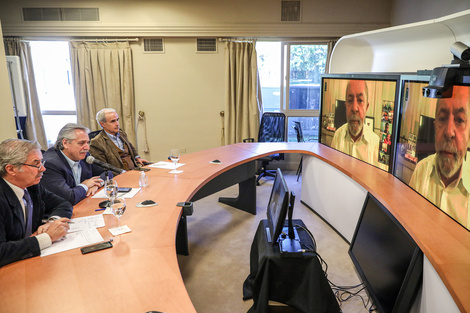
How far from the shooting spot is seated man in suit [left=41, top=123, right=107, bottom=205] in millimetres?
2498

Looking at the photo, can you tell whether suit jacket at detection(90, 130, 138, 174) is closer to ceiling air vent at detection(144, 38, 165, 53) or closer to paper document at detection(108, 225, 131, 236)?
paper document at detection(108, 225, 131, 236)

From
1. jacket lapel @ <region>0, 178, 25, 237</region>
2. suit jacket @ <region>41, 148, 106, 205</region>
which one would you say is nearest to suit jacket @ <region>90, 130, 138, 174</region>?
suit jacket @ <region>41, 148, 106, 205</region>

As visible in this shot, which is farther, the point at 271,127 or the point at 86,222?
the point at 271,127

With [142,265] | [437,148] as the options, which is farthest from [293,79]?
[142,265]

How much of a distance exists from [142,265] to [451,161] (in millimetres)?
1880

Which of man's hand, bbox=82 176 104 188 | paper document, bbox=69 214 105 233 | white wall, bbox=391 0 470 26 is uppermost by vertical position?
white wall, bbox=391 0 470 26

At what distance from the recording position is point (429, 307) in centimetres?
189

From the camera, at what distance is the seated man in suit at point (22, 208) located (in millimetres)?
1703

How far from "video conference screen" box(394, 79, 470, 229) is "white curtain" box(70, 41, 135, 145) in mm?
4157

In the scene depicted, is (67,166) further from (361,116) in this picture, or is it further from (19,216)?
(361,116)

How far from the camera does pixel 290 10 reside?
5.42 meters

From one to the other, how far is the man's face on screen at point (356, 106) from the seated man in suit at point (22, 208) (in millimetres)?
2785

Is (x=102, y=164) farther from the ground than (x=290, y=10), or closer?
closer

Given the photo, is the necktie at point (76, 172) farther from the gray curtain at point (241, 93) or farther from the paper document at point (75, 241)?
the gray curtain at point (241, 93)
